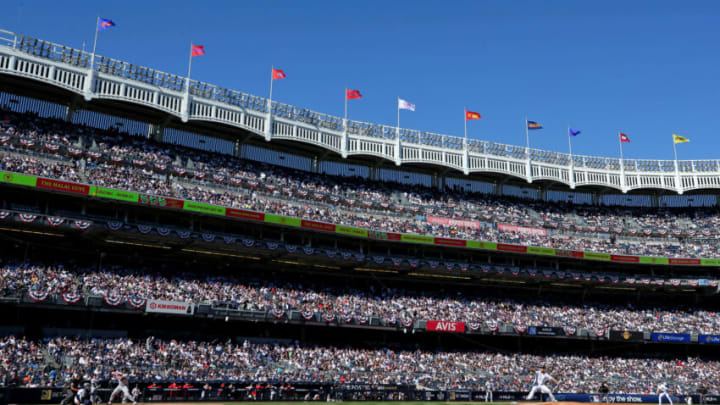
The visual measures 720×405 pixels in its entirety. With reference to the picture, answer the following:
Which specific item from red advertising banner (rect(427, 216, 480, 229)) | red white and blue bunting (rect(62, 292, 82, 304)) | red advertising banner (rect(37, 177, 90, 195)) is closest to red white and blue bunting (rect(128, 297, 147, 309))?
→ red white and blue bunting (rect(62, 292, 82, 304))

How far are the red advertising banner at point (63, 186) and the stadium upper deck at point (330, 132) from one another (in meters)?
11.5

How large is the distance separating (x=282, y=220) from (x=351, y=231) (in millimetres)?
7652

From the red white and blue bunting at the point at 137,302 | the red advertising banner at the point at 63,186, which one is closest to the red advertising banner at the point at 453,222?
the red white and blue bunting at the point at 137,302

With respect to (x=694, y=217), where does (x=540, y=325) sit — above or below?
below

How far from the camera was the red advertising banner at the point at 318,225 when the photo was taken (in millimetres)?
56156

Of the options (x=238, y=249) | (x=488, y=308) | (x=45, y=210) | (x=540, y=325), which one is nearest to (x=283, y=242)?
(x=238, y=249)

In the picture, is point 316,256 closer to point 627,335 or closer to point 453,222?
point 453,222

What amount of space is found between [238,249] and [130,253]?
9.61 metres

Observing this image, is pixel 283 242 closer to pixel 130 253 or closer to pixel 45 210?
pixel 130 253

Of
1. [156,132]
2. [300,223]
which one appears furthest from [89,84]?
[300,223]

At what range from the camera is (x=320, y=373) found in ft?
155

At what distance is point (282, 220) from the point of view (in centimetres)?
5500

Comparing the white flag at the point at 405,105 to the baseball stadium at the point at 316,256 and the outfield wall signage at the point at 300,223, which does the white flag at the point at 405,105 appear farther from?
the outfield wall signage at the point at 300,223

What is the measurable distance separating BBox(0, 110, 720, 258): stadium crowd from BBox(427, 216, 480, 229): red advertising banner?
0.18 metres
